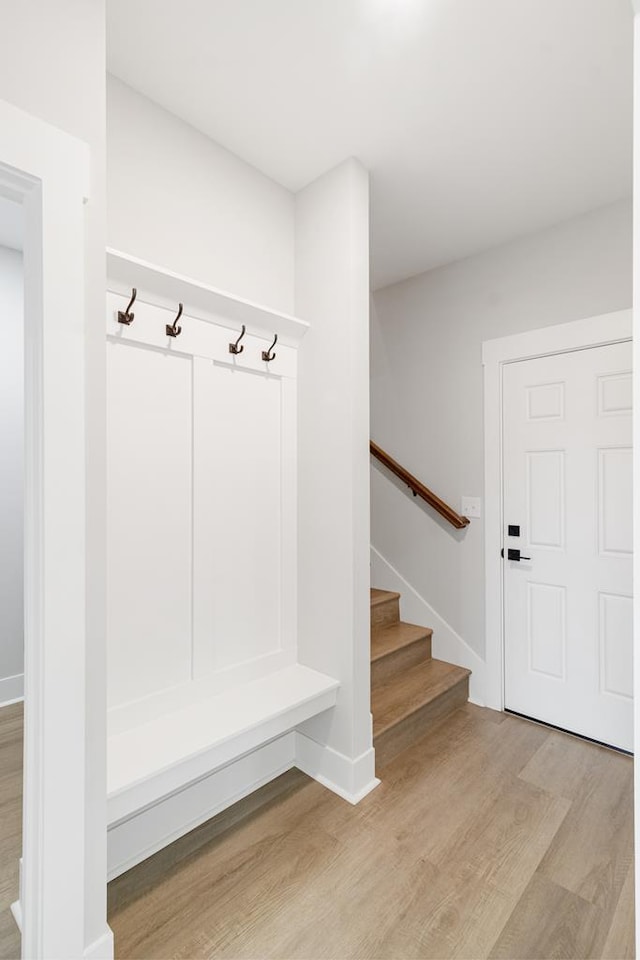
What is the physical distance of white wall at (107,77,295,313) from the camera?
163 centimetres

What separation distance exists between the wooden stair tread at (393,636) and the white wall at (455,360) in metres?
0.19

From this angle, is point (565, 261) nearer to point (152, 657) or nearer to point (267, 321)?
point (267, 321)

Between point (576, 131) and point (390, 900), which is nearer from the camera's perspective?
point (390, 900)

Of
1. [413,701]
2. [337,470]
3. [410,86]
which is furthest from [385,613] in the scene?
[410,86]

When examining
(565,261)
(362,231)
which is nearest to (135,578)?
(362,231)

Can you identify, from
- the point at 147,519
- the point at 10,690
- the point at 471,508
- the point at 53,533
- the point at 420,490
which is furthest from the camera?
the point at 420,490

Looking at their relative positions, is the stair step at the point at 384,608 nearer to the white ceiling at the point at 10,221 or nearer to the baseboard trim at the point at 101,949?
the baseboard trim at the point at 101,949

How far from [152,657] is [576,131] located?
2.56 meters

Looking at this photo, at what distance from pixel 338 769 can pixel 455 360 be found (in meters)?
2.30

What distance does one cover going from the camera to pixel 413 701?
245 cm

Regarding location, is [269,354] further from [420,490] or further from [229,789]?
[229,789]

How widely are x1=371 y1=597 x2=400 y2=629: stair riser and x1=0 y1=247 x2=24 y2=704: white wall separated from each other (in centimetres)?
195

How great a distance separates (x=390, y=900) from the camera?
1.47 meters

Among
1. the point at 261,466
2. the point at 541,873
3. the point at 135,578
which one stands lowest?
the point at 541,873
